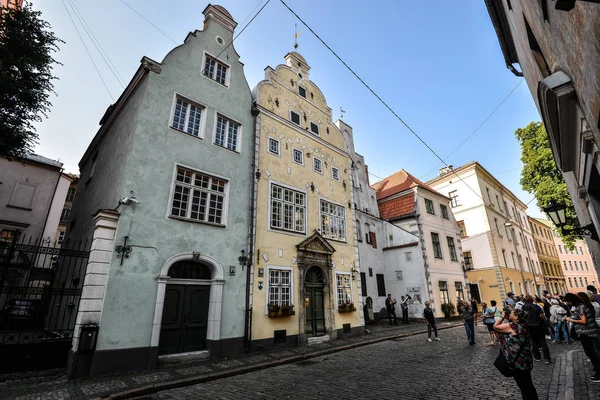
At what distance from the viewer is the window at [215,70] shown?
13956 millimetres

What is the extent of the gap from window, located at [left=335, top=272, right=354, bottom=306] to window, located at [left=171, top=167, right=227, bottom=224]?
810 centimetres

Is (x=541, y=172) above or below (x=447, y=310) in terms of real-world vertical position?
above

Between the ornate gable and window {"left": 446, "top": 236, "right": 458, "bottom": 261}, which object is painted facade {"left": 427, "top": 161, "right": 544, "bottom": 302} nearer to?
window {"left": 446, "top": 236, "right": 458, "bottom": 261}

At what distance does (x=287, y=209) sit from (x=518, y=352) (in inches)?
457

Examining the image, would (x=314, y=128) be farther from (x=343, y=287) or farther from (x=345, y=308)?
(x=345, y=308)

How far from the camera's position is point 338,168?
19250mm

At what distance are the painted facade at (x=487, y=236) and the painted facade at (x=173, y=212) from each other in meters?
22.8

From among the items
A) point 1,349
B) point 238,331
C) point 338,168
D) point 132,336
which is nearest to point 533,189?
point 338,168

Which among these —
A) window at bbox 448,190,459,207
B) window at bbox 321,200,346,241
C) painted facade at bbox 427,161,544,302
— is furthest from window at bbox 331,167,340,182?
window at bbox 448,190,459,207

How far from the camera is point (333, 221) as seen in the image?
17531 millimetres

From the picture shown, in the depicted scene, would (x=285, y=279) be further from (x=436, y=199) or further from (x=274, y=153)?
(x=436, y=199)

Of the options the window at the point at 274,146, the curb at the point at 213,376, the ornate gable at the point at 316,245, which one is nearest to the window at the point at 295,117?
the window at the point at 274,146

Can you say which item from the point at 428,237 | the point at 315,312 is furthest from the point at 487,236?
the point at 315,312

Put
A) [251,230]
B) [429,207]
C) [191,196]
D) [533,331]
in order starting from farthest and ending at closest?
[429,207] < [251,230] < [191,196] < [533,331]
